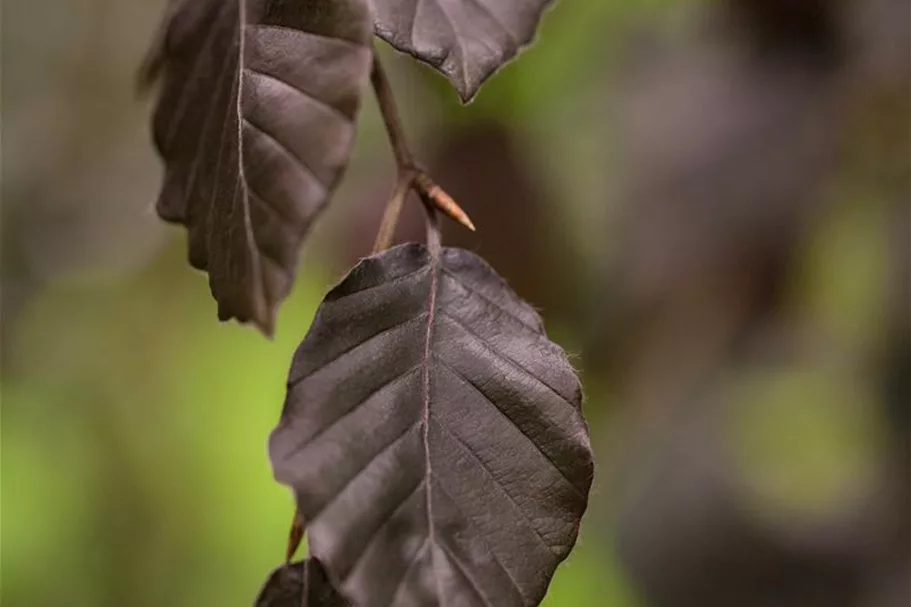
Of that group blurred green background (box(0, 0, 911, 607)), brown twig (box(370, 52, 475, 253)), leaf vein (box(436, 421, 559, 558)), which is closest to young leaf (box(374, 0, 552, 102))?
brown twig (box(370, 52, 475, 253))

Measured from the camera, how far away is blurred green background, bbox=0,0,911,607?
1678 millimetres

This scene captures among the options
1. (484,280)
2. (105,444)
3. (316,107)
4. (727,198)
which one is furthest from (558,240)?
(316,107)

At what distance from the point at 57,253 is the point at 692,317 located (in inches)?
69.2

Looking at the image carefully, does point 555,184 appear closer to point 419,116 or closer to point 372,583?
point 419,116

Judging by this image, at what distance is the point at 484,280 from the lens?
1.89ft

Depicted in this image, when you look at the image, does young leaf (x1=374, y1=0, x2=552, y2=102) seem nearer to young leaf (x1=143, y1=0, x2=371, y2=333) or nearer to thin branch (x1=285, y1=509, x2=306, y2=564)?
young leaf (x1=143, y1=0, x2=371, y2=333)

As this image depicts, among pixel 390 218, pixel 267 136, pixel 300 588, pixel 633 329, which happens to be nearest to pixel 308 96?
pixel 267 136

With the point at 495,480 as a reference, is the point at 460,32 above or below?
above

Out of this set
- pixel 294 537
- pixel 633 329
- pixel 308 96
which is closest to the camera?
pixel 308 96

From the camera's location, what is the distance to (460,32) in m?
0.55

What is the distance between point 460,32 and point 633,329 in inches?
54.3

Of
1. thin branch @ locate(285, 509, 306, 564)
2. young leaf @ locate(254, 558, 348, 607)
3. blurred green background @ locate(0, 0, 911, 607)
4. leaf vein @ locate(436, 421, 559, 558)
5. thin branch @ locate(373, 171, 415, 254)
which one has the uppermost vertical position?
thin branch @ locate(373, 171, 415, 254)

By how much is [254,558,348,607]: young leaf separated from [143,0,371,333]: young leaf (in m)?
0.14

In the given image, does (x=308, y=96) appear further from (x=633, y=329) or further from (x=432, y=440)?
(x=633, y=329)
